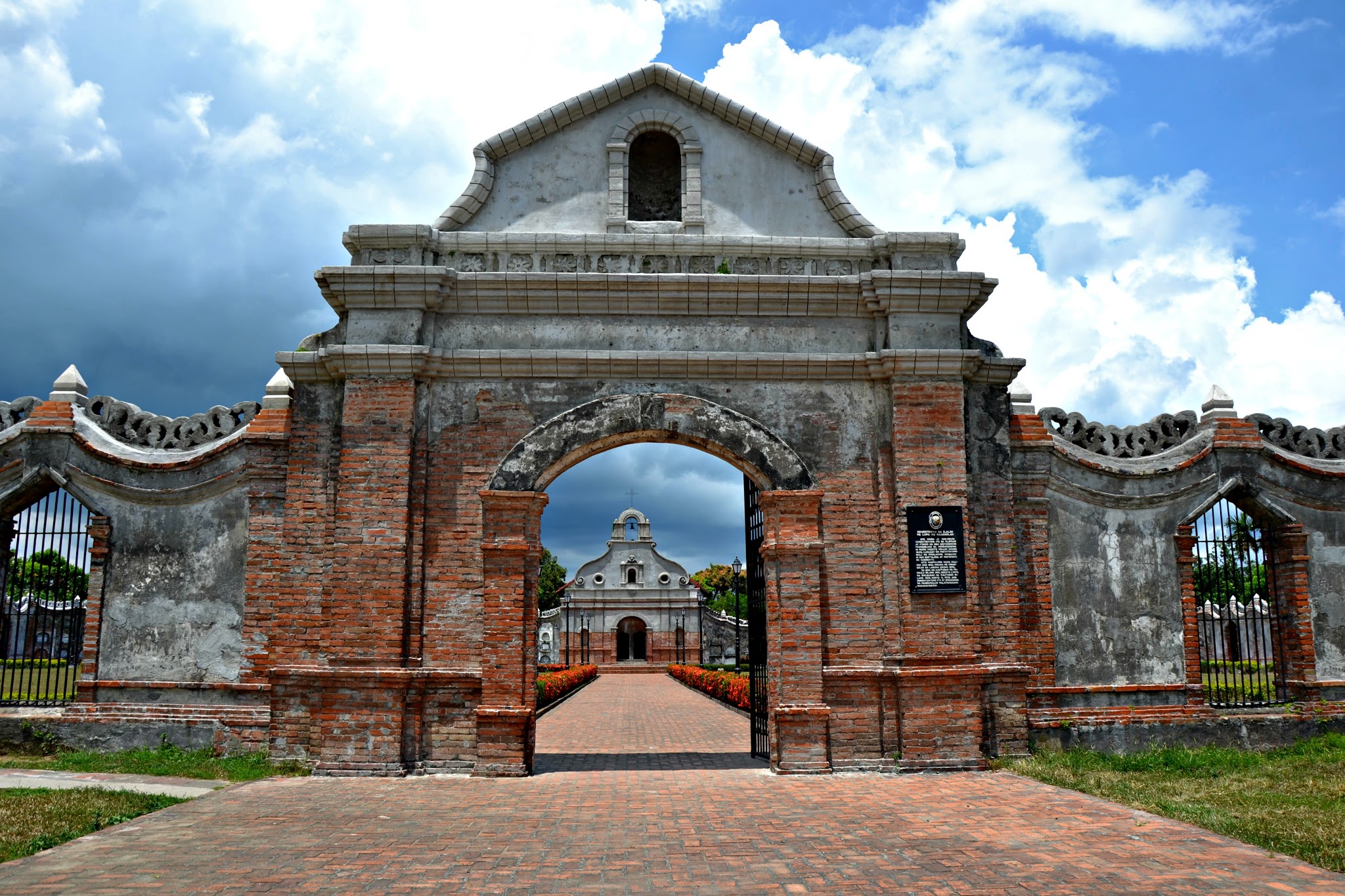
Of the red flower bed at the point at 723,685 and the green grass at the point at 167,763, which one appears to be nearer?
the green grass at the point at 167,763

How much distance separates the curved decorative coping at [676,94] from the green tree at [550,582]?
A: 45968 mm

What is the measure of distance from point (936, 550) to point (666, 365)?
3.28 metres

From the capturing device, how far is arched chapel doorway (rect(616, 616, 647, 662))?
49.0m

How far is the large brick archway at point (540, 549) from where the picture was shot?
9.40 m

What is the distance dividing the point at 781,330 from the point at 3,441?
341 inches

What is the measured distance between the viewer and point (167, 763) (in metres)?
9.57

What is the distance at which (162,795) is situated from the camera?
8.25 metres

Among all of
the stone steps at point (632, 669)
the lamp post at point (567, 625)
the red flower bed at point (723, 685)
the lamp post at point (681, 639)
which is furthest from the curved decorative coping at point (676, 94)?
the lamp post at point (681, 639)

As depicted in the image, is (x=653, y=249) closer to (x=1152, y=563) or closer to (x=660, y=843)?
(x=660, y=843)

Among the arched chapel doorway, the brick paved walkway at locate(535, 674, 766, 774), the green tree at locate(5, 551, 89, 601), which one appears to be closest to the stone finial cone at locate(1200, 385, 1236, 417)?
the brick paved walkway at locate(535, 674, 766, 774)

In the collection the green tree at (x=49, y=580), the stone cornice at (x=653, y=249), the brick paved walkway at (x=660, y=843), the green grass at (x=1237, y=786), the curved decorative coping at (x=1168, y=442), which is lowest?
the brick paved walkway at (x=660, y=843)

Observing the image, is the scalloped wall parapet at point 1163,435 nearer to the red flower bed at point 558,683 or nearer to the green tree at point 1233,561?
the green tree at point 1233,561

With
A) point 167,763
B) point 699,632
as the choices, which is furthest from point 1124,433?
point 699,632

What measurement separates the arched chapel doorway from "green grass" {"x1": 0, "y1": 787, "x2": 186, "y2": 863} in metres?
41.1
